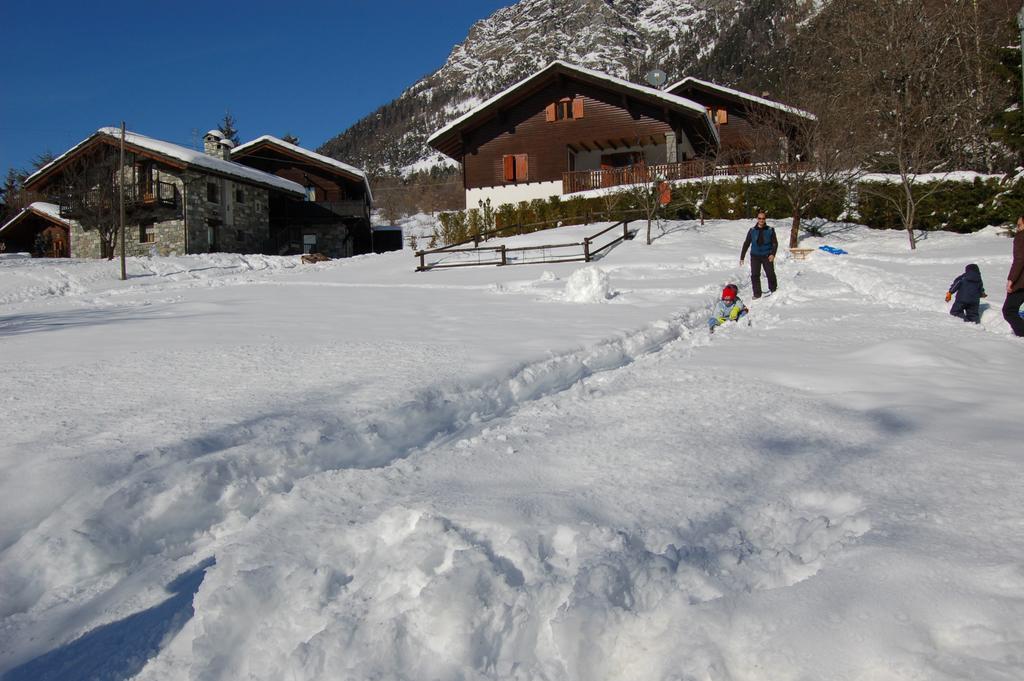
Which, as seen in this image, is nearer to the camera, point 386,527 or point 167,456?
point 386,527

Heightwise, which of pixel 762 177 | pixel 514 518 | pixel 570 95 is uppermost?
pixel 570 95

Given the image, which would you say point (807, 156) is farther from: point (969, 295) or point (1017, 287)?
point (1017, 287)

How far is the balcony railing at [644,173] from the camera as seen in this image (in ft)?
80.8

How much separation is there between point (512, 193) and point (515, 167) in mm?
1696

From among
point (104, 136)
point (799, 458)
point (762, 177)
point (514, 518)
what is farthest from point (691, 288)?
point (104, 136)

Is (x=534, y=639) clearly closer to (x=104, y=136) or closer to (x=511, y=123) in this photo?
(x=511, y=123)

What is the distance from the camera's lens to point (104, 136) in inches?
1109

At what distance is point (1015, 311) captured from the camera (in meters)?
7.43

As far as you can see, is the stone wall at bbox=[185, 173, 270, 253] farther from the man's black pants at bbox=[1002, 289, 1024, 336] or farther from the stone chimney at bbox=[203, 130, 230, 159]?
the man's black pants at bbox=[1002, 289, 1024, 336]

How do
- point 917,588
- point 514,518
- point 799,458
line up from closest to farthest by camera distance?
point 917,588 < point 514,518 < point 799,458

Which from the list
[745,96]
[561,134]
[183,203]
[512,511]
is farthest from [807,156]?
[183,203]

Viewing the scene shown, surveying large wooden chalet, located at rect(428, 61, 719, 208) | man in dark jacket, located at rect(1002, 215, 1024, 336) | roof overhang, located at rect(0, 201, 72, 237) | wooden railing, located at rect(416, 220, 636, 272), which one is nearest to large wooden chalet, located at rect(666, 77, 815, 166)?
large wooden chalet, located at rect(428, 61, 719, 208)

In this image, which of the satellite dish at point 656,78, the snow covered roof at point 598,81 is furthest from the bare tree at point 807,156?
the satellite dish at point 656,78

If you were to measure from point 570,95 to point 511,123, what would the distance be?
3.19m
